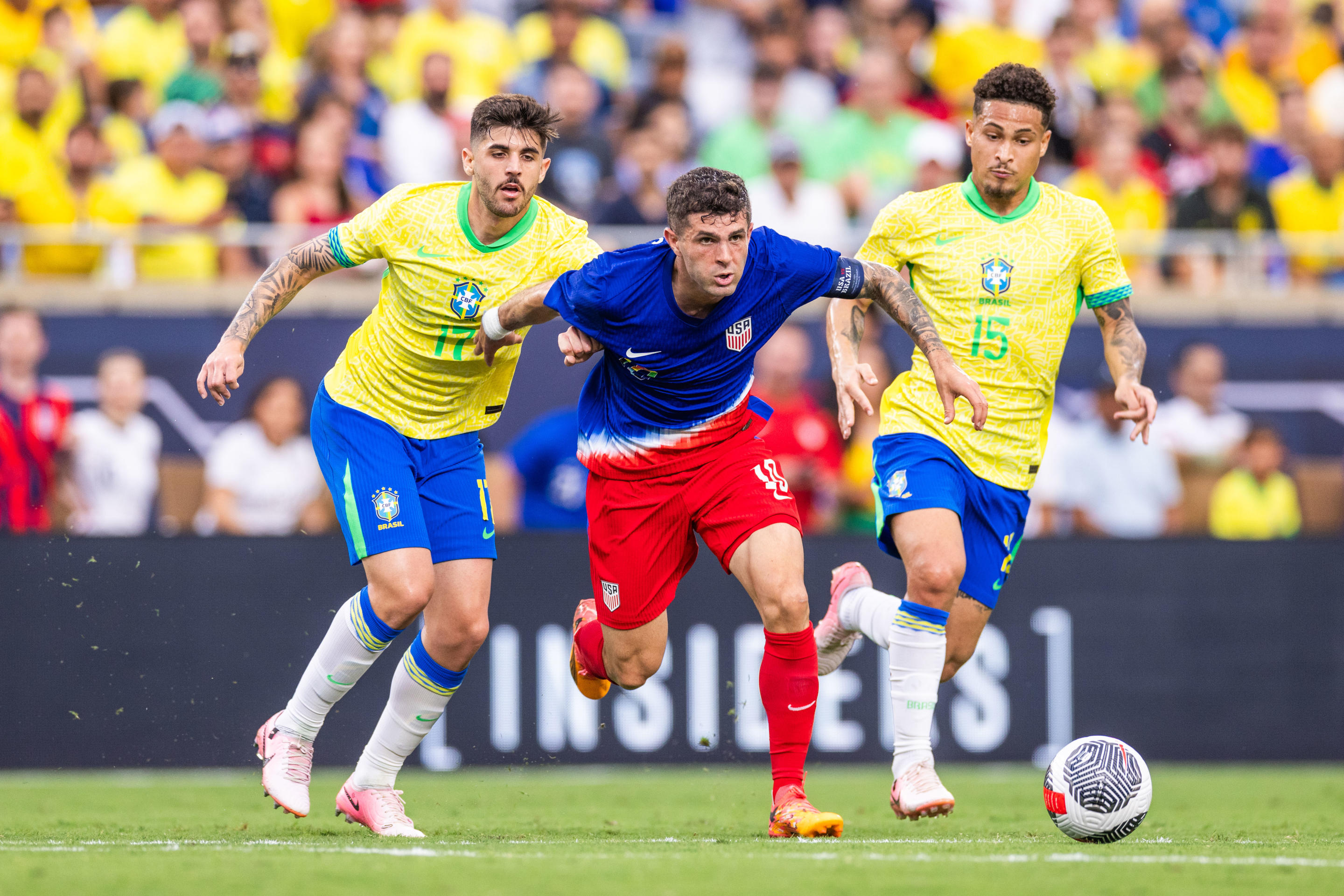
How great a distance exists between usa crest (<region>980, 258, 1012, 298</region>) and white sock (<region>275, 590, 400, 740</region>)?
109 inches

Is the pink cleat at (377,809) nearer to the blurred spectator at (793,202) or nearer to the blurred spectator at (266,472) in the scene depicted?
the blurred spectator at (266,472)

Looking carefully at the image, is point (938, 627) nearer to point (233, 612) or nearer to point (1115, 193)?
point (233, 612)

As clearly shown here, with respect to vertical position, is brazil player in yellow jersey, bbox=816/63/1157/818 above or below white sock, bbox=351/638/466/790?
above

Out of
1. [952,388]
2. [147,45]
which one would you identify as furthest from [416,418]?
[147,45]

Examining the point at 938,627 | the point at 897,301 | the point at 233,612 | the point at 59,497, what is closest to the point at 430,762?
the point at 233,612

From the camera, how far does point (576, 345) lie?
6066mm

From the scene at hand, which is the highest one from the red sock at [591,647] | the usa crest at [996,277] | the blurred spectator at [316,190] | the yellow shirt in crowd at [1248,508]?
the blurred spectator at [316,190]

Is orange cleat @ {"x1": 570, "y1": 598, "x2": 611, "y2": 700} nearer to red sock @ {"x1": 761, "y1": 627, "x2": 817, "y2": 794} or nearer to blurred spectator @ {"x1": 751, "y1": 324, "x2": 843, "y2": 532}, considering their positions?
red sock @ {"x1": 761, "y1": 627, "x2": 817, "y2": 794}

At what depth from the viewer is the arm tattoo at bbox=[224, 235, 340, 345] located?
654cm

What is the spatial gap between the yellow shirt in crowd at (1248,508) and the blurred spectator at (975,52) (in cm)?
475

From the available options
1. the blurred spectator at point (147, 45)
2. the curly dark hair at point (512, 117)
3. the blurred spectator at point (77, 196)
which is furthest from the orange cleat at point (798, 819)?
the blurred spectator at point (147, 45)

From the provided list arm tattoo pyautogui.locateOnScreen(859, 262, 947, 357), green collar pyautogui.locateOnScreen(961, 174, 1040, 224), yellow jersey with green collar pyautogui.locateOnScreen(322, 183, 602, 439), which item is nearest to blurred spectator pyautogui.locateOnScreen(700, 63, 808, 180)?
green collar pyautogui.locateOnScreen(961, 174, 1040, 224)

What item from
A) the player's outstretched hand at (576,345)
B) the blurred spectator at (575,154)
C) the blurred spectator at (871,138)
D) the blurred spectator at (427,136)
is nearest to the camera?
the player's outstretched hand at (576,345)

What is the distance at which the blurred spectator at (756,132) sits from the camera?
1319 centimetres
